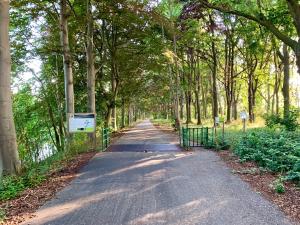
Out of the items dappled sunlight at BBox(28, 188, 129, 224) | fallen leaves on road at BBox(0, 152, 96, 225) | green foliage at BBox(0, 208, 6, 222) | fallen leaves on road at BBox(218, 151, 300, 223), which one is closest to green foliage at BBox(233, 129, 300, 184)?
fallen leaves on road at BBox(218, 151, 300, 223)

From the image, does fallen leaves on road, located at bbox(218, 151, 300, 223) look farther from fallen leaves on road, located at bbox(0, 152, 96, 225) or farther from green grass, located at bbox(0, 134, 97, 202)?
green grass, located at bbox(0, 134, 97, 202)

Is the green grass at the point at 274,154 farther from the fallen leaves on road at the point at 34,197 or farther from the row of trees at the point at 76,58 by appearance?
the row of trees at the point at 76,58

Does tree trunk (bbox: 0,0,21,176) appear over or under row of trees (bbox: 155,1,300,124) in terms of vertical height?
under

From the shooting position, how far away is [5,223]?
5824mm

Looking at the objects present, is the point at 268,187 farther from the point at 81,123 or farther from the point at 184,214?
the point at 81,123

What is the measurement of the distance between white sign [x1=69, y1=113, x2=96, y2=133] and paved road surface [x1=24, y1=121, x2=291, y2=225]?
279 cm

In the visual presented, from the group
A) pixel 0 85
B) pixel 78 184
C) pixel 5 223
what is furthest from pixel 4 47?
pixel 5 223

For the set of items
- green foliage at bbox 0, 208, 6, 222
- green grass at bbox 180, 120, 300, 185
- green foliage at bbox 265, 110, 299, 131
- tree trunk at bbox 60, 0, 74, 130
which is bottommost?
green foliage at bbox 0, 208, 6, 222

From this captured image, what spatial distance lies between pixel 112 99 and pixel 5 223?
815 inches

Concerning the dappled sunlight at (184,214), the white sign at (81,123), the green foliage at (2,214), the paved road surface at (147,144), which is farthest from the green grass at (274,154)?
the white sign at (81,123)

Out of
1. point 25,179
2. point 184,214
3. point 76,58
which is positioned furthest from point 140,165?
point 76,58

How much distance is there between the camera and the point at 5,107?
8.85 meters

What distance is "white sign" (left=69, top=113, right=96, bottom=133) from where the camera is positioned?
44.2 ft

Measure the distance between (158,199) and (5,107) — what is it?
473 centimetres
